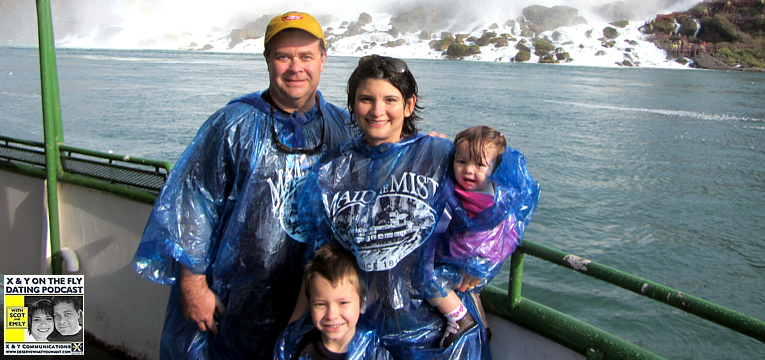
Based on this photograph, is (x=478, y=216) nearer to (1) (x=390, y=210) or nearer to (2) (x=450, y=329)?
(1) (x=390, y=210)

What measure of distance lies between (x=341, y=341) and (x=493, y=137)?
0.83 meters

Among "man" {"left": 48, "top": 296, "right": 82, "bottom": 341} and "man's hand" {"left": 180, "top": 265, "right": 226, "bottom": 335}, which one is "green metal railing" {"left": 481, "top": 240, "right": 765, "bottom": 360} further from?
"man" {"left": 48, "top": 296, "right": 82, "bottom": 341}

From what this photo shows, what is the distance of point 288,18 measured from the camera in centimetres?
188

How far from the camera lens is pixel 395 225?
65.0 inches

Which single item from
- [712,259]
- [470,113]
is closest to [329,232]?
[712,259]

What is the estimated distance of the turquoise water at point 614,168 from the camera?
9602mm

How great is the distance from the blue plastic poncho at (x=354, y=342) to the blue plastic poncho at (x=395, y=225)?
0.12ft

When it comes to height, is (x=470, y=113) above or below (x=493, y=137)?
below

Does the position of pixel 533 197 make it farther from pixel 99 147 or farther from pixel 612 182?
pixel 99 147

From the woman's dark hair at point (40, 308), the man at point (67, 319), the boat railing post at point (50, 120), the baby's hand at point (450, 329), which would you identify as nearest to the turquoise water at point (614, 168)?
the man at point (67, 319)

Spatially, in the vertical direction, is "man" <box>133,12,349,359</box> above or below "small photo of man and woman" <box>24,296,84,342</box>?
above

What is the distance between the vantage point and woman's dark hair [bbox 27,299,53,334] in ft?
11.4

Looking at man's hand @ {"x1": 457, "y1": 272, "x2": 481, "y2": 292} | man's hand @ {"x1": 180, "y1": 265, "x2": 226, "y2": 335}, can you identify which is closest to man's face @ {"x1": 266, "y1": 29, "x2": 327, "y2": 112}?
man's hand @ {"x1": 180, "y1": 265, "x2": 226, "y2": 335}

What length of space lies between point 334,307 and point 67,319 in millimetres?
2661
